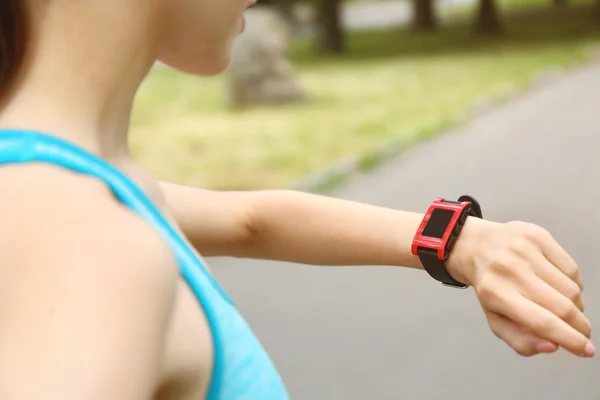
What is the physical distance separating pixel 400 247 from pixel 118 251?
399mm

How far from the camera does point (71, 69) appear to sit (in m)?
0.54

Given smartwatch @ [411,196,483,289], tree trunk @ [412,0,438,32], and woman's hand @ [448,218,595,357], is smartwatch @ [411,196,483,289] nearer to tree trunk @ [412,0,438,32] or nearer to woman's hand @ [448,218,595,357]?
woman's hand @ [448,218,595,357]

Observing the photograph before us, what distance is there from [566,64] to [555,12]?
562 cm

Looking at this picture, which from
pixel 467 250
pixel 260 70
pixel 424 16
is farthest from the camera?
pixel 424 16

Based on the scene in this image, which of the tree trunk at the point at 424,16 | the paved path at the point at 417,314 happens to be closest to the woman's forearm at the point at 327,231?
the paved path at the point at 417,314

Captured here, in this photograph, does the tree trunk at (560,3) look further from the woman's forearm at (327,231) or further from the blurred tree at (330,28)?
the woman's forearm at (327,231)

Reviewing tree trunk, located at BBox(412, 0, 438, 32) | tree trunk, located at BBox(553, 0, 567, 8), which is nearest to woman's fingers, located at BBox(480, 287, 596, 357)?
tree trunk, located at BBox(412, 0, 438, 32)

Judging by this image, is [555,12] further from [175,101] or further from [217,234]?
[217,234]

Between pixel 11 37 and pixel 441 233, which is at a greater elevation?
pixel 11 37

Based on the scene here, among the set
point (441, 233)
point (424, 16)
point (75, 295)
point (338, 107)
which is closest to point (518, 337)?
point (441, 233)

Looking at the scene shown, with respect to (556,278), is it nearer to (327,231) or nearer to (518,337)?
(518,337)

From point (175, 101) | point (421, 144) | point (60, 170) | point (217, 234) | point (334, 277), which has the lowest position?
point (175, 101)

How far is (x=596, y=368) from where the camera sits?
88.0 inches

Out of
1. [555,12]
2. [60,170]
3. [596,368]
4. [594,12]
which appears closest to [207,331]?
[60,170]
